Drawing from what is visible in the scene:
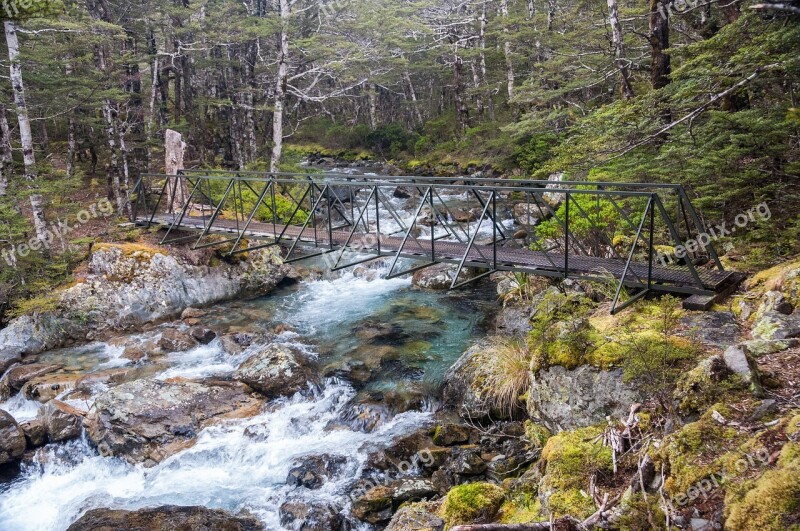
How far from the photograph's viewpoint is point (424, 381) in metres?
9.27

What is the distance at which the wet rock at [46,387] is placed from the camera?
9.09 metres

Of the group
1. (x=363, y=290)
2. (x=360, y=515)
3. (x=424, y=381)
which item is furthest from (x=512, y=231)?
(x=360, y=515)

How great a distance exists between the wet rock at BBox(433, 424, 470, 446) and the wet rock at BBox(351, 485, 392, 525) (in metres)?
1.19

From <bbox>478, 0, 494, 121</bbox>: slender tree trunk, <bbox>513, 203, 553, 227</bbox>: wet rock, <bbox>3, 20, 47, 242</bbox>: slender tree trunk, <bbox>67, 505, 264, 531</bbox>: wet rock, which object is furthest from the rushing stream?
<bbox>478, 0, 494, 121</bbox>: slender tree trunk

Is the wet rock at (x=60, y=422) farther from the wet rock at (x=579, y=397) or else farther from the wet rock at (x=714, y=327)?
the wet rock at (x=714, y=327)

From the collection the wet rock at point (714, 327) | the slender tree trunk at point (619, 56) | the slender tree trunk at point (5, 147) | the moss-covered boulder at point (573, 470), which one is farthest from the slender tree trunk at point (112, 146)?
the wet rock at point (714, 327)

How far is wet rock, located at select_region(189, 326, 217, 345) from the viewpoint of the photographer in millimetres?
11305

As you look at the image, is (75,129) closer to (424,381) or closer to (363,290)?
(363,290)

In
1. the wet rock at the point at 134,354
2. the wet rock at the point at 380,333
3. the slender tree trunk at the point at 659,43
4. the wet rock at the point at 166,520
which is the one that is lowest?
the wet rock at the point at 166,520

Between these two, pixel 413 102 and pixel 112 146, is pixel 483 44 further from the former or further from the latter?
pixel 112 146

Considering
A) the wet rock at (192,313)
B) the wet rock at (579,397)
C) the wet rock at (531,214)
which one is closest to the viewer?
the wet rock at (579,397)

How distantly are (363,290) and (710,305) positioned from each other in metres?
9.70

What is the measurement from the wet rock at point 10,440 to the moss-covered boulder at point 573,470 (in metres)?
7.65

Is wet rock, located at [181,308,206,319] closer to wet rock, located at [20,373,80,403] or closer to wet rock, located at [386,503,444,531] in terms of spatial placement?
wet rock, located at [20,373,80,403]
